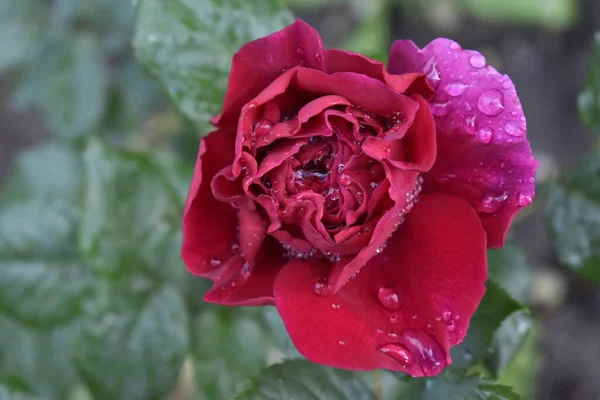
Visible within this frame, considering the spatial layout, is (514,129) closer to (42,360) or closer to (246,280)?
(246,280)

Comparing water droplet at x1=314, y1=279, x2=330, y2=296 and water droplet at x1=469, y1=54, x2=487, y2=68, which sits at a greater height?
water droplet at x1=469, y1=54, x2=487, y2=68

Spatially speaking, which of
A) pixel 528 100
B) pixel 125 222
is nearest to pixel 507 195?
pixel 125 222

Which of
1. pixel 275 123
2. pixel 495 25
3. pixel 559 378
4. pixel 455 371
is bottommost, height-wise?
pixel 559 378

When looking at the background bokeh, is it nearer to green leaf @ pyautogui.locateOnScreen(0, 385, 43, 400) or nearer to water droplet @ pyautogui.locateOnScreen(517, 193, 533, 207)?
water droplet @ pyautogui.locateOnScreen(517, 193, 533, 207)

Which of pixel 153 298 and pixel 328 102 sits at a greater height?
pixel 328 102

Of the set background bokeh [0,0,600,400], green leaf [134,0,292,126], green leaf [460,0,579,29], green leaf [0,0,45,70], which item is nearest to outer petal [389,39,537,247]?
green leaf [134,0,292,126]

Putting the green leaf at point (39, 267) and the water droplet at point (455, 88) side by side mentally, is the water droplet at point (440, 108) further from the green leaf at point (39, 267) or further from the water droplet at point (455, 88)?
the green leaf at point (39, 267)

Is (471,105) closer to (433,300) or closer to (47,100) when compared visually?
(433,300)
